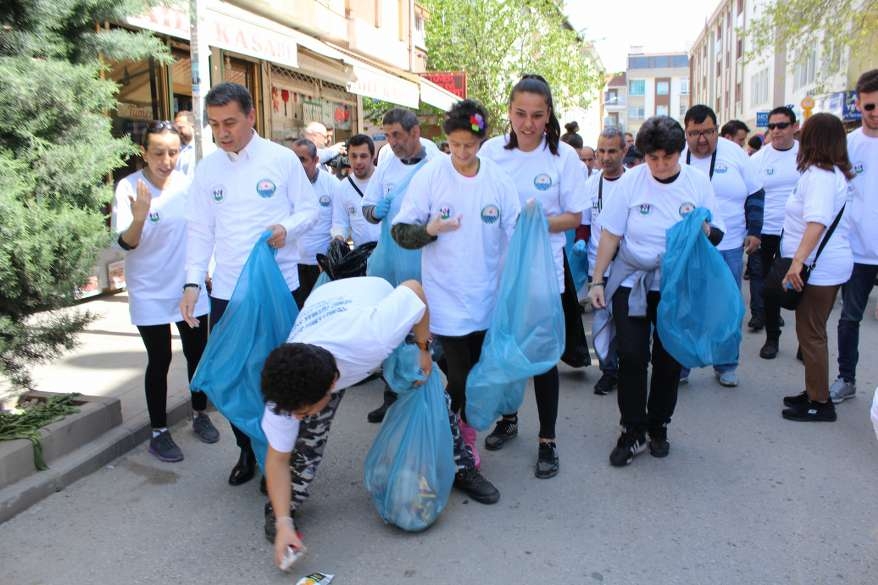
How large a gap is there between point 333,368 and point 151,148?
1.98m

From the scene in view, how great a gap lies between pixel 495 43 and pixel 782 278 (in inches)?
763

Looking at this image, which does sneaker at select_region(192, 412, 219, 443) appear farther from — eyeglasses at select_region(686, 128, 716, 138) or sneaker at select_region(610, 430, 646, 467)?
eyeglasses at select_region(686, 128, 716, 138)

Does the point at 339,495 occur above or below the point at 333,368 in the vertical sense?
below

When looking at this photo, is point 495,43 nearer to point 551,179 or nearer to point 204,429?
point 551,179

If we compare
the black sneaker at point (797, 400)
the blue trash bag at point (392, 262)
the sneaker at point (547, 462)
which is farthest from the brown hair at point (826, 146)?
the blue trash bag at point (392, 262)

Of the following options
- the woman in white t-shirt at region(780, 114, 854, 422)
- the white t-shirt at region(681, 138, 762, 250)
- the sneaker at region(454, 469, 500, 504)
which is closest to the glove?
the sneaker at region(454, 469, 500, 504)

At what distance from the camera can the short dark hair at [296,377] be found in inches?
99.3

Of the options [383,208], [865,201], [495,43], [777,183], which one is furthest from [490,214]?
[495,43]

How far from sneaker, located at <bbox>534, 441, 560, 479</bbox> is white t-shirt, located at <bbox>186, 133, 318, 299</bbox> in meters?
1.52

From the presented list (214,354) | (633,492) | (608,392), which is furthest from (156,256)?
(608,392)

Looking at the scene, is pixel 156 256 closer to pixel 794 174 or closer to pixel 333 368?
pixel 333 368

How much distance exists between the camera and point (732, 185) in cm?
520

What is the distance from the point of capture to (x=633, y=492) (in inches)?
140

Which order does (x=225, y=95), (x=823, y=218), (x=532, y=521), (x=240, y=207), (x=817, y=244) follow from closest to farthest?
(x=532, y=521)
(x=225, y=95)
(x=240, y=207)
(x=823, y=218)
(x=817, y=244)
